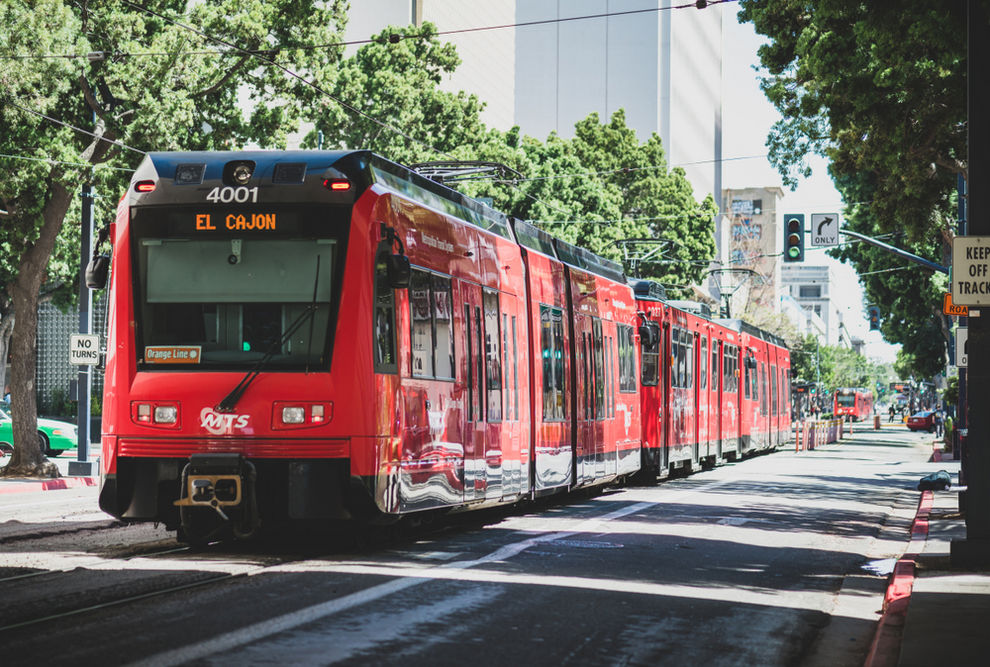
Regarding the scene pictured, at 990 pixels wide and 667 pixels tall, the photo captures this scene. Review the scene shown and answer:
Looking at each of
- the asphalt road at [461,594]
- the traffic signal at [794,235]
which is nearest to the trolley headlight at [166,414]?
the asphalt road at [461,594]

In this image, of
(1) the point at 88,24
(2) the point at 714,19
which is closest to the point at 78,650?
(1) the point at 88,24

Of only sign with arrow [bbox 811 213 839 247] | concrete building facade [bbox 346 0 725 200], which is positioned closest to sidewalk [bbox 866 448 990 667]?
only sign with arrow [bbox 811 213 839 247]

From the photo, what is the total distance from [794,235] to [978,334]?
63.3 ft

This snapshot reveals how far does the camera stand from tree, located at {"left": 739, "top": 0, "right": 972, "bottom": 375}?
52.2 feet

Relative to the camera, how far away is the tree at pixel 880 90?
15922 mm

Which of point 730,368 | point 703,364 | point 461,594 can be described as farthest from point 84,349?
point 461,594

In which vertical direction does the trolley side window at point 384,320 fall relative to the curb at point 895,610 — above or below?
above

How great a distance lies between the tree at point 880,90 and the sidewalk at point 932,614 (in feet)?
19.8

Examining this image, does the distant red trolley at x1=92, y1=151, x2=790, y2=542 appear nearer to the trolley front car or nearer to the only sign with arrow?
the trolley front car

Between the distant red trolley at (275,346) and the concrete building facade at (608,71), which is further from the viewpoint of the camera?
the concrete building facade at (608,71)

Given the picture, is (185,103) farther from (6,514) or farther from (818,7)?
(818,7)

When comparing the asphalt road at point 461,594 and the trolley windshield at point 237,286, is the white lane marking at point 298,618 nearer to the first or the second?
the asphalt road at point 461,594

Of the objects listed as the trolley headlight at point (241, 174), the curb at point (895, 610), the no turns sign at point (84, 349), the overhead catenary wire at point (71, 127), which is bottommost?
the curb at point (895, 610)

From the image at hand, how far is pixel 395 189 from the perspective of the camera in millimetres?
12383
